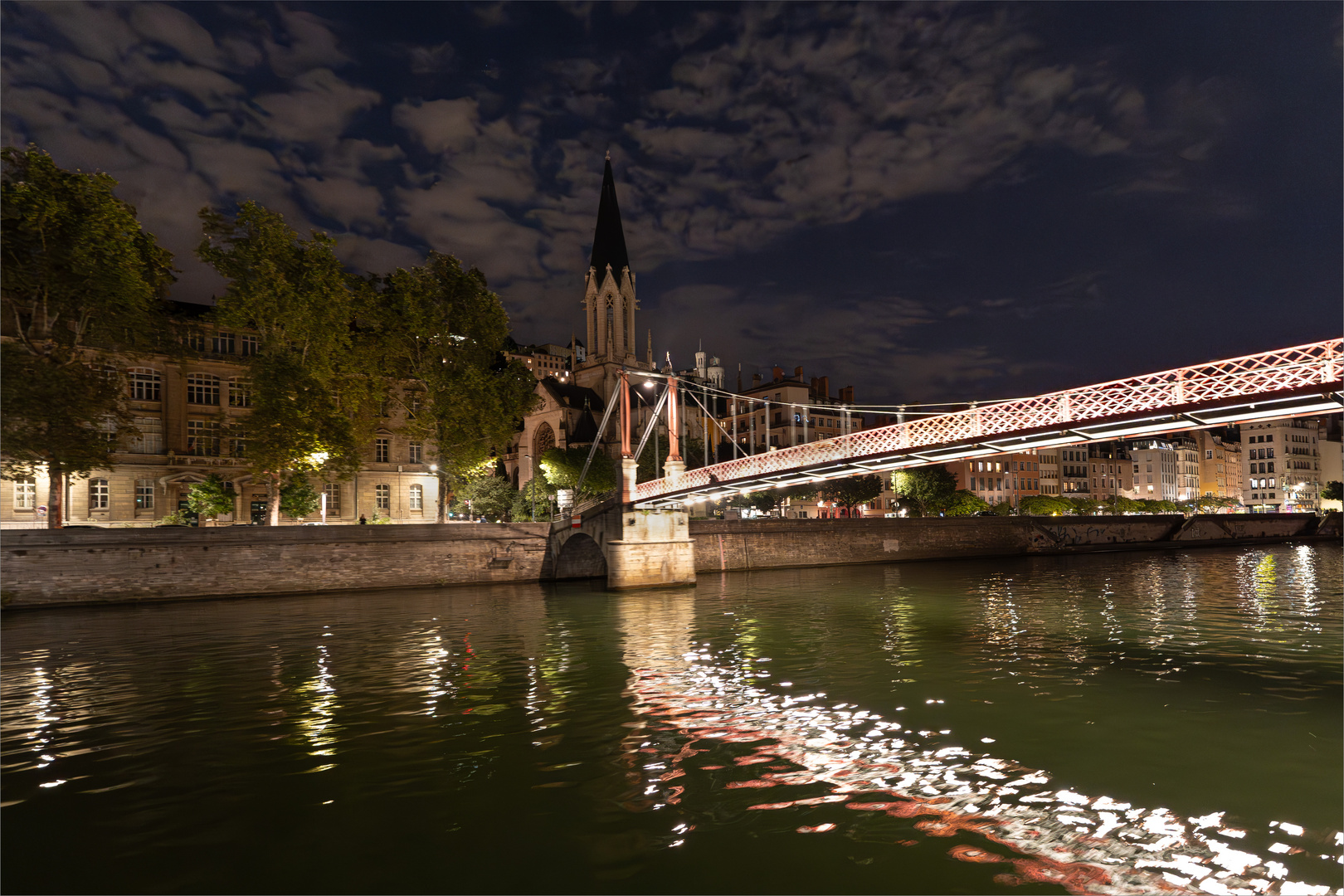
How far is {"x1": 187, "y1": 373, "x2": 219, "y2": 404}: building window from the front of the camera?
137ft

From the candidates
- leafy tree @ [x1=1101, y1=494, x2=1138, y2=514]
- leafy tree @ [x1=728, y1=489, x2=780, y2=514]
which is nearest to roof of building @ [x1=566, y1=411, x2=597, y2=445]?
leafy tree @ [x1=728, y1=489, x2=780, y2=514]

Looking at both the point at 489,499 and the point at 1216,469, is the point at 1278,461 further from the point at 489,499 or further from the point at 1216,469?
the point at 489,499

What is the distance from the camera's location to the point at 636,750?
9.47 metres

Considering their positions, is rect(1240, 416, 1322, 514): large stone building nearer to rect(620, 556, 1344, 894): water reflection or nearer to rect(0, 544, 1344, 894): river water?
rect(0, 544, 1344, 894): river water

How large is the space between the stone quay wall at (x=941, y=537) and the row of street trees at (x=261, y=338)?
13.0 metres

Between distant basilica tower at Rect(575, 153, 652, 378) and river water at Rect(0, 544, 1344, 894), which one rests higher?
distant basilica tower at Rect(575, 153, 652, 378)

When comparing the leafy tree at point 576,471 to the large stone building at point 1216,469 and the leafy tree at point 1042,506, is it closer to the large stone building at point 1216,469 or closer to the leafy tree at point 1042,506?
the leafy tree at point 1042,506

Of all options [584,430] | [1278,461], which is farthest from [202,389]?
[1278,461]

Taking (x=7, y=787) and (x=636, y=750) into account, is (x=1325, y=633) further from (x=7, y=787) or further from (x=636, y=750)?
(x=7, y=787)

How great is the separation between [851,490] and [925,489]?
5.81 m

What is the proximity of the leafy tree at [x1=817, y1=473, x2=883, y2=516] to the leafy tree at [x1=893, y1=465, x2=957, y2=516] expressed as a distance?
1.81 m

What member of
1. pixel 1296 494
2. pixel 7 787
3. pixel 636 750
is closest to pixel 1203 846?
pixel 636 750

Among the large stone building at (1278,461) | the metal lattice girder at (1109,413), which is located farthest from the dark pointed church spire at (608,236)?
the large stone building at (1278,461)

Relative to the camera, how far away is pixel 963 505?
64688 millimetres
